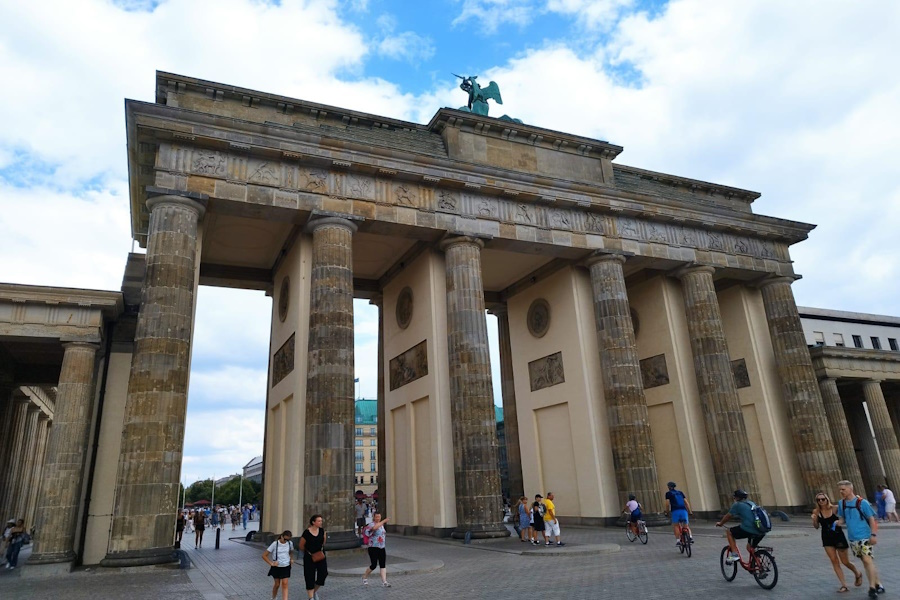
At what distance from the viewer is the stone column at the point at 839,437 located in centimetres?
2383

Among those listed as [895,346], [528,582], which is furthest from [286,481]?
[895,346]

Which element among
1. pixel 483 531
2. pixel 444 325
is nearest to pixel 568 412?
pixel 444 325

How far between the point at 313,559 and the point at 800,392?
73.1 ft

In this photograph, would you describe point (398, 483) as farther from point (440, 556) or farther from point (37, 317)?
point (37, 317)

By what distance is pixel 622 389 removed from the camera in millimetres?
20875

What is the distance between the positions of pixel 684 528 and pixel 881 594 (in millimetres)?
5102

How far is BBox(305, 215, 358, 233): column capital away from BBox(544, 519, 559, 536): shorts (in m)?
10.4

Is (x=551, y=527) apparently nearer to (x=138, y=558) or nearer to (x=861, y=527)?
(x=861, y=527)

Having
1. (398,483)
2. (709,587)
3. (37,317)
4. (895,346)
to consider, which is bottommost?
(709,587)

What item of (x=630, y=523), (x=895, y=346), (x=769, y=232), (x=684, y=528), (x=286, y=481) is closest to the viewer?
(x=684, y=528)

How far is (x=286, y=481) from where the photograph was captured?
17656 mm

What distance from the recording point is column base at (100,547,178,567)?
13.0 meters

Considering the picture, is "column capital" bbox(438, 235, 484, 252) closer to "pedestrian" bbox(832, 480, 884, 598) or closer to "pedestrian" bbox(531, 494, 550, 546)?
"pedestrian" bbox(531, 494, 550, 546)

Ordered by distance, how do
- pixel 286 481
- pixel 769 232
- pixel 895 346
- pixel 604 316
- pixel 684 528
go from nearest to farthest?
pixel 684 528 → pixel 286 481 → pixel 604 316 → pixel 769 232 → pixel 895 346
